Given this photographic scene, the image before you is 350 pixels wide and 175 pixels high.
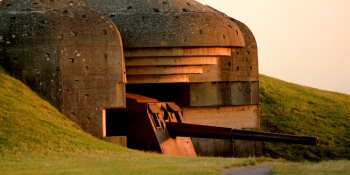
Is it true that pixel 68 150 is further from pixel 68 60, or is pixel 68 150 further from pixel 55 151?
pixel 68 60

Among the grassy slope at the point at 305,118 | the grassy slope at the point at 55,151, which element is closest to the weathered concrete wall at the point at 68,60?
the grassy slope at the point at 55,151

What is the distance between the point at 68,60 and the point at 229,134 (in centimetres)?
439

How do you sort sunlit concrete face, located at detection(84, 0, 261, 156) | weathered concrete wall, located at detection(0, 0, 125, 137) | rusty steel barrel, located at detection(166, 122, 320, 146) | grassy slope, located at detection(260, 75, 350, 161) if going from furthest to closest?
grassy slope, located at detection(260, 75, 350, 161), sunlit concrete face, located at detection(84, 0, 261, 156), weathered concrete wall, located at detection(0, 0, 125, 137), rusty steel barrel, located at detection(166, 122, 320, 146)

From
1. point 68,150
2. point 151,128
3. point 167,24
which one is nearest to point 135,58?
point 167,24

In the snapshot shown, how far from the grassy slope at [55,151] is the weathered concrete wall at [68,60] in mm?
440

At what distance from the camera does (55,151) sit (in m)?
19.7

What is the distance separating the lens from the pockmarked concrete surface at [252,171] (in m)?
16.1

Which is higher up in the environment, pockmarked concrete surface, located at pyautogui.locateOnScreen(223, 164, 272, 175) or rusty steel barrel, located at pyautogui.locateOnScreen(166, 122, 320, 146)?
pockmarked concrete surface, located at pyautogui.locateOnScreen(223, 164, 272, 175)

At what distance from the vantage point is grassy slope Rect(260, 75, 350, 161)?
104ft

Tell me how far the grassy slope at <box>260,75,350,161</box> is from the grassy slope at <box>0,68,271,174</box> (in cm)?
1071

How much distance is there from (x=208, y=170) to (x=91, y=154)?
4479mm

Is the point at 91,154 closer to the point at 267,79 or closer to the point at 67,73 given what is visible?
the point at 67,73

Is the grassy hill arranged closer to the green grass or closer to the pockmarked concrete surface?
the pockmarked concrete surface

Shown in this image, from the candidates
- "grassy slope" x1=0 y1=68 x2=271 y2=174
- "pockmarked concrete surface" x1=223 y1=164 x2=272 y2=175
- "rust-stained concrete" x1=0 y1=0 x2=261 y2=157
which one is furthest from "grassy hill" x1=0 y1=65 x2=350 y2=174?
"rust-stained concrete" x1=0 y1=0 x2=261 y2=157
